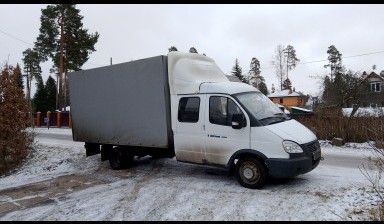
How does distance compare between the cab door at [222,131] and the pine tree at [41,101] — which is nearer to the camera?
the cab door at [222,131]

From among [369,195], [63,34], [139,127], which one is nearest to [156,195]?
[139,127]

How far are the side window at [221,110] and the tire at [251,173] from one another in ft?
3.01

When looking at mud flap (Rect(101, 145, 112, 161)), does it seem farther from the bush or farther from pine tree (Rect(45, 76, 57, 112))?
pine tree (Rect(45, 76, 57, 112))

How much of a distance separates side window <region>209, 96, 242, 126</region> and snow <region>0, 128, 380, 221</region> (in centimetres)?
147

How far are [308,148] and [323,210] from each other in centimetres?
160

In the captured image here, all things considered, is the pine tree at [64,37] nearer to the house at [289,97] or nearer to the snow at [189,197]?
the snow at [189,197]

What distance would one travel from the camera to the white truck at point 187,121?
23.9 feet

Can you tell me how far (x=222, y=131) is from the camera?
25.8 ft

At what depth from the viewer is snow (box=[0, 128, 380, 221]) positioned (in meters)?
6.03

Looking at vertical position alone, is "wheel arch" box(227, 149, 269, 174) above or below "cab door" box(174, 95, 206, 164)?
below

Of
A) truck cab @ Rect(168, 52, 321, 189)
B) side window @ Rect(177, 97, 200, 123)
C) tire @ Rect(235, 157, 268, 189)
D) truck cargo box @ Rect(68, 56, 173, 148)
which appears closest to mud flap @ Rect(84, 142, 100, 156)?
truck cargo box @ Rect(68, 56, 173, 148)

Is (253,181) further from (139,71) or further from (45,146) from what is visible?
(45,146)

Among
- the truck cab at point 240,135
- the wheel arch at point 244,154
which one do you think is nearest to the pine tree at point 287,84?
the truck cab at point 240,135

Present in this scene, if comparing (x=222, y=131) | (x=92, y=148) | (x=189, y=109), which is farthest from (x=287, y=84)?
(x=222, y=131)
